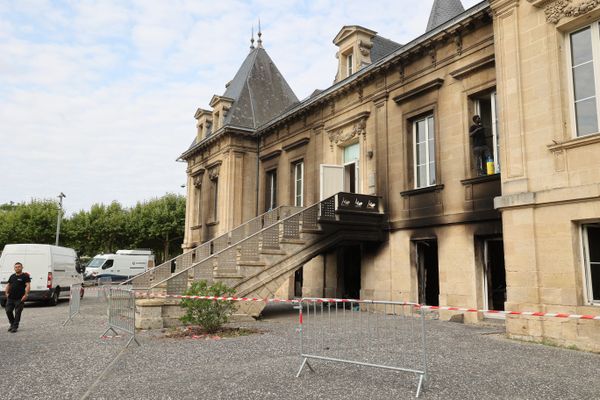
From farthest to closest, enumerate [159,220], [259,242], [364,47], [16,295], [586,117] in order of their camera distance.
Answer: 1. [159,220]
2. [364,47]
3. [259,242]
4. [16,295]
5. [586,117]

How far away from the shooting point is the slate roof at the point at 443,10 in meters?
17.9

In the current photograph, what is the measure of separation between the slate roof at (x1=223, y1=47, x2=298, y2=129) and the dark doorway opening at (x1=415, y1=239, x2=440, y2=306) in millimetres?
12398

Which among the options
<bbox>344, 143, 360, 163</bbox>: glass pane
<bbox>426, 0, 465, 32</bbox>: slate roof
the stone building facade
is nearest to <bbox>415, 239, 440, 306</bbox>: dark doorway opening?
the stone building facade

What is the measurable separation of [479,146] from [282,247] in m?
6.14

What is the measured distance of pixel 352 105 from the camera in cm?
1644

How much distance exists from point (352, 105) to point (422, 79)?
133 inches

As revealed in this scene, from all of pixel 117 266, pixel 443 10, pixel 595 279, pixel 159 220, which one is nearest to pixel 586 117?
pixel 595 279

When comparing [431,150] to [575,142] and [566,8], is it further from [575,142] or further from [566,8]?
[566,8]

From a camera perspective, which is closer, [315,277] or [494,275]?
[494,275]

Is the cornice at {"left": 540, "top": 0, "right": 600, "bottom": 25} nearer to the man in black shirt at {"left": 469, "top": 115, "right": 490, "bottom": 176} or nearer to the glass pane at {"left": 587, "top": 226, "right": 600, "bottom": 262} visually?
the man in black shirt at {"left": 469, "top": 115, "right": 490, "bottom": 176}

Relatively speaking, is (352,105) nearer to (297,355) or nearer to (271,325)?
(271,325)

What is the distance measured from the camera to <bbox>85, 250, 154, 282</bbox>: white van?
Result: 1403 inches

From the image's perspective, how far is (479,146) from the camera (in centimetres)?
1177

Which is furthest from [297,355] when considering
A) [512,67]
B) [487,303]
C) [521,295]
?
[512,67]
